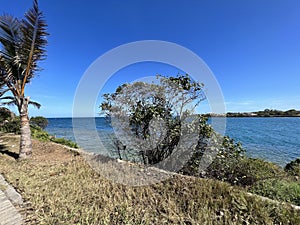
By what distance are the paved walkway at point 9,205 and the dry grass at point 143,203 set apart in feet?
0.43

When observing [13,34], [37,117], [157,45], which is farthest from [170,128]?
[37,117]

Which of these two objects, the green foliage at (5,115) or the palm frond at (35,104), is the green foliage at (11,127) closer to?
the green foliage at (5,115)

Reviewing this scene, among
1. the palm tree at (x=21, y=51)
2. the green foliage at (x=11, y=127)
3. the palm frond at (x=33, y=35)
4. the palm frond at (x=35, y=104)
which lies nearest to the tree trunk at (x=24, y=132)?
the palm tree at (x=21, y=51)

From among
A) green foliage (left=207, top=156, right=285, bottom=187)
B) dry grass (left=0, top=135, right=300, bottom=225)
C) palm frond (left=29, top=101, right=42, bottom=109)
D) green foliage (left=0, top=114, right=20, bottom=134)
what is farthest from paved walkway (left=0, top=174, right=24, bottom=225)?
green foliage (left=0, top=114, right=20, bottom=134)

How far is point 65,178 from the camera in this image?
388 centimetres

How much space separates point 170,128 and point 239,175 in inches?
83.3

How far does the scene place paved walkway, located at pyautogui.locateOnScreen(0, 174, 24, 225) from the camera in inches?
96.2

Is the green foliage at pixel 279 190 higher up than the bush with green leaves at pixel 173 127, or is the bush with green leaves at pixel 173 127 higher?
the bush with green leaves at pixel 173 127

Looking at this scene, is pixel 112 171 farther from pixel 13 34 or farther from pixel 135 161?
pixel 13 34

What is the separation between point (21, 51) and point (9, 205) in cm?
533

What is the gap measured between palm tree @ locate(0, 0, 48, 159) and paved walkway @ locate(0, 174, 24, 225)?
2.98m

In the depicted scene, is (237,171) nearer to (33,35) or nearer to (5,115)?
(33,35)

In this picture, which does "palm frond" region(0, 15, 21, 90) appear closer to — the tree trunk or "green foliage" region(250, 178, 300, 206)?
the tree trunk

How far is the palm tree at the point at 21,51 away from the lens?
223 inches
